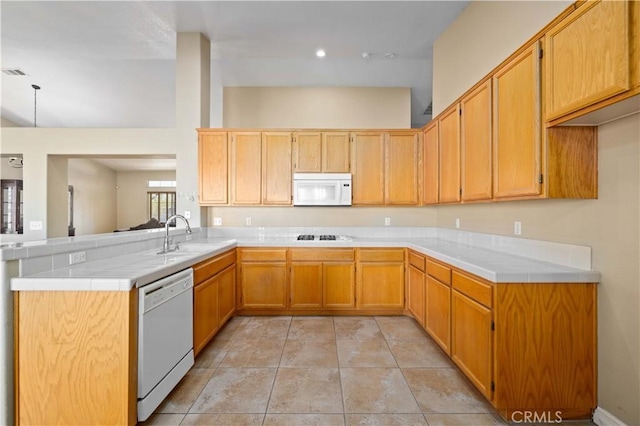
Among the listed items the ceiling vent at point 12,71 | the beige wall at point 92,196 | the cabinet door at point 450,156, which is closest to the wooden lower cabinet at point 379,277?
the cabinet door at point 450,156

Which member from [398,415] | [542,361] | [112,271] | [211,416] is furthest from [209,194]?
[542,361]

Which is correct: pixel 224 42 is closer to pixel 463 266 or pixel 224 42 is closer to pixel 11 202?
pixel 463 266

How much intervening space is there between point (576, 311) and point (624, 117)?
1.14 metres

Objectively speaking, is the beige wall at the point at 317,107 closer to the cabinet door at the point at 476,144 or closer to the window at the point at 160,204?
the cabinet door at the point at 476,144

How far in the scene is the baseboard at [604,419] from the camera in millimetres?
1558

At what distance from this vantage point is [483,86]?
7.61ft

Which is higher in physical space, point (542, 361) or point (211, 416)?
point (542, 361)

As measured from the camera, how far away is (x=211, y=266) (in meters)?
2.68

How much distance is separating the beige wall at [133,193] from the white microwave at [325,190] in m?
10.2

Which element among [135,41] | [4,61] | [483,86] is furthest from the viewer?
[4,61]

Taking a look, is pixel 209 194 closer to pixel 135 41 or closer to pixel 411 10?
pixel 135 41

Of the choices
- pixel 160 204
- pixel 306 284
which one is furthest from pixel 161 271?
pixel 160 204

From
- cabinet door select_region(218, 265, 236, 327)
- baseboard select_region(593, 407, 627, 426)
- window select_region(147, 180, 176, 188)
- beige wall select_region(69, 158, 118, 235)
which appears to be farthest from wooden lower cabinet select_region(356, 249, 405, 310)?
window select_region(147, 180, 176, 188)

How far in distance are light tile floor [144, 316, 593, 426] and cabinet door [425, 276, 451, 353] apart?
0.55 feet
